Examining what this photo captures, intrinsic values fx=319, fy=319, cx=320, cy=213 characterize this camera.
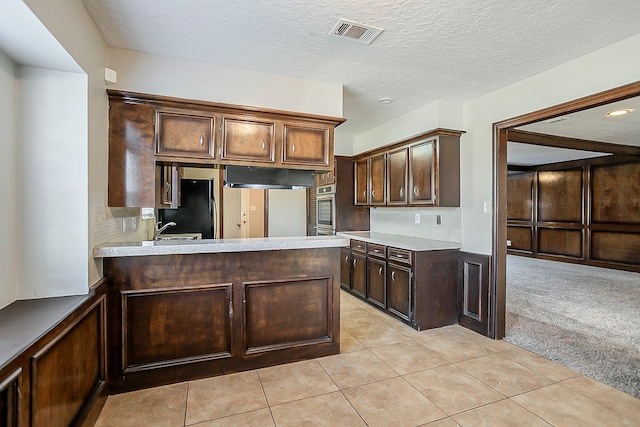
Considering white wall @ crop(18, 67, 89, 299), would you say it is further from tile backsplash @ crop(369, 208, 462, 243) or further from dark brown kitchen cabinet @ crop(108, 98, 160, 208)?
tile backsplash @ crop(369, 208, 462, 243)

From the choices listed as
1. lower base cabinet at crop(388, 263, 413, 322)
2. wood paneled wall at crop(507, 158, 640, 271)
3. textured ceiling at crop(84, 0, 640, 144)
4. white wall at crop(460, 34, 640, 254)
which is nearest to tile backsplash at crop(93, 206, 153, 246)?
textured ceiling at crop(84, 0, 640, 144)

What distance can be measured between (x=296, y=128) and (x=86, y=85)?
1512 millimetres

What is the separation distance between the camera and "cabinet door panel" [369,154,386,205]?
14.0 ft

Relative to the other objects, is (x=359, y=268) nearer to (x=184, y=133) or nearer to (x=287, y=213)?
(x=184, y=133)

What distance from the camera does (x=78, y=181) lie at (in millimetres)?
1841

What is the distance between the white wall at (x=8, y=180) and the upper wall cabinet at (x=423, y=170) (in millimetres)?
3323

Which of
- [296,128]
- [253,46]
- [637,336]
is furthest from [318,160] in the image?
[637,336]

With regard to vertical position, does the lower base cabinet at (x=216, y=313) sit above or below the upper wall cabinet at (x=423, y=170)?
below

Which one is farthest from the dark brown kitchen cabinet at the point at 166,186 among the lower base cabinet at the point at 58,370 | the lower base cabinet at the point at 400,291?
the lower base cabinet at the point at 400,291

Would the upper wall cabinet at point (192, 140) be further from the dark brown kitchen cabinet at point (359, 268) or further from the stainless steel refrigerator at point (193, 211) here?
the stainless steel refrigerator at point (193, 211)

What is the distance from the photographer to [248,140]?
2686 mm

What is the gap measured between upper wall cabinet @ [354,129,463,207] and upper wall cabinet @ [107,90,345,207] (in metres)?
1.20

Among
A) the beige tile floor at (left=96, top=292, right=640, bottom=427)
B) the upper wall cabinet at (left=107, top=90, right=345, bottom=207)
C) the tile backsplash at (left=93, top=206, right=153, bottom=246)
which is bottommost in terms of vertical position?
the beige tile floor at (left=96, top=292, right=640, bottom=427)

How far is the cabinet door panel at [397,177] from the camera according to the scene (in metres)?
3.87
